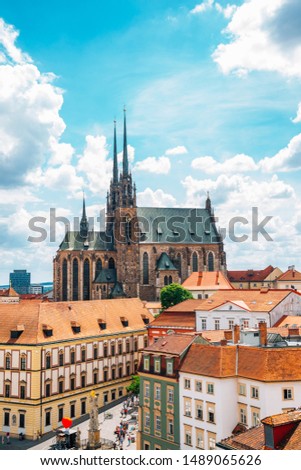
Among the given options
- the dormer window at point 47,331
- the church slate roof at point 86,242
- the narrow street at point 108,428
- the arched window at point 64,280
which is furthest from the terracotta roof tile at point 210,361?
the church slate roof at point 86,242

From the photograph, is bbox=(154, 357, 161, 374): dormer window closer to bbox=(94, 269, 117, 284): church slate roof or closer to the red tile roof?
bbox=(94, 269, 117, 284): church slate roof

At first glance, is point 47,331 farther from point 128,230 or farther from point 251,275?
point 251,275

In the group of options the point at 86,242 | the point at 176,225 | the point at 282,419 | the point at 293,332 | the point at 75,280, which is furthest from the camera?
the point at 176,225

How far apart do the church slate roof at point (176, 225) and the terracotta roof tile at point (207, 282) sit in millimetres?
24781

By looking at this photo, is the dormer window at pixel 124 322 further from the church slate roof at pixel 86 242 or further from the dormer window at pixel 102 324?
the church slate roof at pixel 86 242

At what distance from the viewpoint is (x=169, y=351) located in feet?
154

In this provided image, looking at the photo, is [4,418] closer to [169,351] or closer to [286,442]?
[169,351]

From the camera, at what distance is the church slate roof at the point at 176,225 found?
5384 inches

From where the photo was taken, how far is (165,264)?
430ft

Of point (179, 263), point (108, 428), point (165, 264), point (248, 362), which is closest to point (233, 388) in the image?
point (248, 362)

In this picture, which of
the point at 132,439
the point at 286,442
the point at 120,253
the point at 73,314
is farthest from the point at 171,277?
the point at 286,442

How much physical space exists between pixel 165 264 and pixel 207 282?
74.1 ft

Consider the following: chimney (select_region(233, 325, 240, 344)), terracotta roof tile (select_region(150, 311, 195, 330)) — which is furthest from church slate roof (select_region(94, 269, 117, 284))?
chimney (select_region(233, 325, 240, 344))

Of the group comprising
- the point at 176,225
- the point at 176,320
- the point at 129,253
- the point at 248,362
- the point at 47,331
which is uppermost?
the point at 176,225
